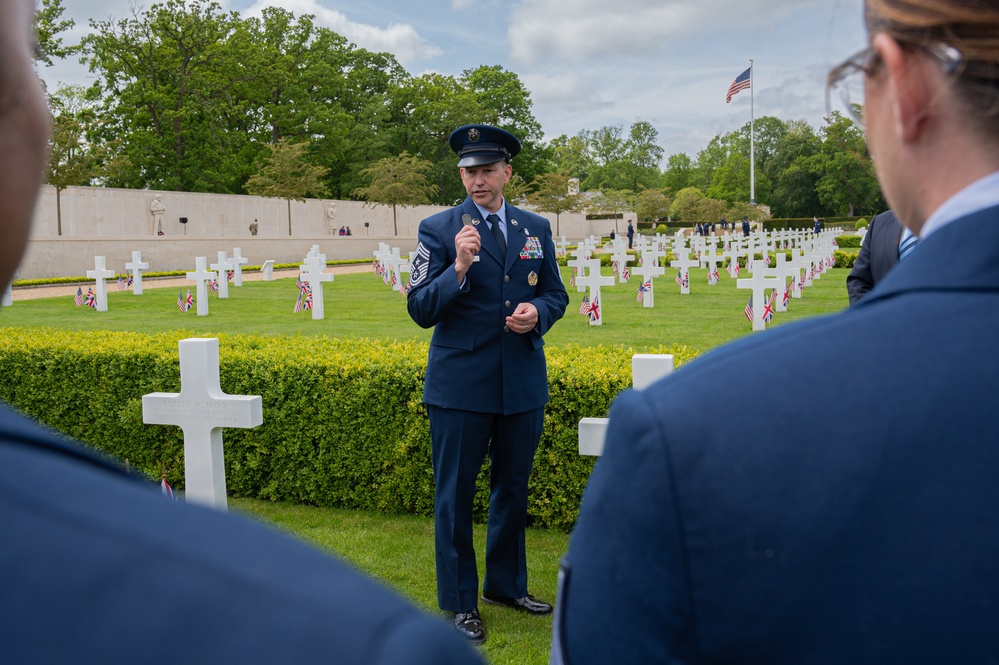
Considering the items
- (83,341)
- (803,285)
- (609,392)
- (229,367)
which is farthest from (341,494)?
(803,285)

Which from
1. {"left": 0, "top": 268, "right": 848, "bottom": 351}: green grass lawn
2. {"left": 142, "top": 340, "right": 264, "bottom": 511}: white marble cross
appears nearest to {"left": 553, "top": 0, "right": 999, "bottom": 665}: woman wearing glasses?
{"left": 142, "top": 340, "right": 264, "bottom": 511}: white marble cross

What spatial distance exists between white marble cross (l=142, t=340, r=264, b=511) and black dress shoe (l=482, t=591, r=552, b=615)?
131 cm

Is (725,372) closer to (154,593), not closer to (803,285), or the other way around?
(154,593)

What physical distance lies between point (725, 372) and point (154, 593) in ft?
1.75

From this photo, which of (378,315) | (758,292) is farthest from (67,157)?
(758,292)

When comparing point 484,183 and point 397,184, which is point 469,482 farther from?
point 397,184

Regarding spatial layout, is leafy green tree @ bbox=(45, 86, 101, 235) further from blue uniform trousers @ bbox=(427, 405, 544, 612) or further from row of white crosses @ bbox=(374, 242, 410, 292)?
blue uniform trousers @ bbox=(427, 405, 544, 612)

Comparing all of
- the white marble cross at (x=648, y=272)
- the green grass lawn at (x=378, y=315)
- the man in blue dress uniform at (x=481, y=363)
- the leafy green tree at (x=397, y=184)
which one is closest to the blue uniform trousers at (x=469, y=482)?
the man in blue dress uniform at (x=481, y=363)

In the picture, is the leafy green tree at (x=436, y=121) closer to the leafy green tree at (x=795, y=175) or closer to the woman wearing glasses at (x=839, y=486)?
the leafy green tree at (x=795, y=175)

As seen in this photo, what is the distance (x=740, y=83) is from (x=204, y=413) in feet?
133

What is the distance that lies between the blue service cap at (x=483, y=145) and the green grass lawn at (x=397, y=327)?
1846 mm

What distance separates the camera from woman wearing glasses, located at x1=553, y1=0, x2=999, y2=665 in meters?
0.75

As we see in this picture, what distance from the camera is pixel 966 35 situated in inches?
31.6

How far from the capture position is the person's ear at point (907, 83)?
0.85 metres
